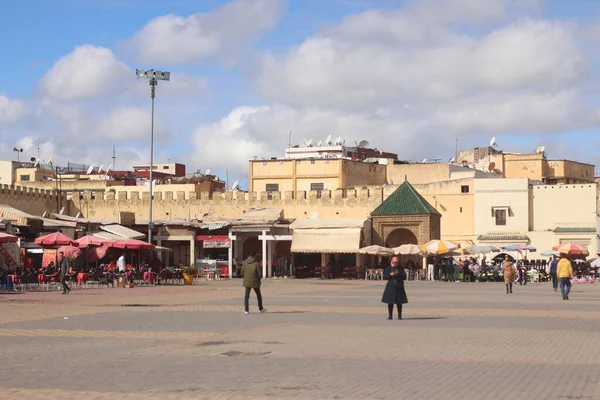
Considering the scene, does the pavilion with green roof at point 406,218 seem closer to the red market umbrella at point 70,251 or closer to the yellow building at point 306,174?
the yellow building at point 306,174

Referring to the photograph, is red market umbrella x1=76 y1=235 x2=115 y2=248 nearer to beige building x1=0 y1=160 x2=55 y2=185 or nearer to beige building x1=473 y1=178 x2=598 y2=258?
beige building x1=473 y1=178 x2=598 y2=258

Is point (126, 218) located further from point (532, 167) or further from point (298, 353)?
point (298, 353)

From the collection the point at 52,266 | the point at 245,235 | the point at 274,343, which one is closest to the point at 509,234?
the point at 245,235

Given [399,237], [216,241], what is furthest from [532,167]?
[216,241]

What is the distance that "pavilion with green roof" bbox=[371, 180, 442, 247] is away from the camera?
5650cm

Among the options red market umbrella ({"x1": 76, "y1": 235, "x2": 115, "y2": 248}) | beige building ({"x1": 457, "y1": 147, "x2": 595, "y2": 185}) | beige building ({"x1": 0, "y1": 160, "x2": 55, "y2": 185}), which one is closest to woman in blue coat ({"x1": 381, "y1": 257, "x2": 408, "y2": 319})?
red market umbrella ({"x1": 76, "y1": 235, "x2": 115, "y2": 248})

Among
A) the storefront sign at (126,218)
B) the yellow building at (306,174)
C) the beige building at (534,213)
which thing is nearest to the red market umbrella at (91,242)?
the storefront sign at (126,218)

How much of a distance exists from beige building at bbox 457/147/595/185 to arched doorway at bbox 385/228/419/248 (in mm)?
21331

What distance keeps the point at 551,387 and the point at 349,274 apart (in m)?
45.1

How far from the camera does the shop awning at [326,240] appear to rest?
55.6 metres

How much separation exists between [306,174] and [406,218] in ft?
47.0

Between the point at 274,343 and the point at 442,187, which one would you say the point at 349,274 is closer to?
the point at 442,187

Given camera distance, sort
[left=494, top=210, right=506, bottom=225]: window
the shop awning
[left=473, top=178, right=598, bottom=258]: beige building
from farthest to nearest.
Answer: [left=494, top=210, right=506, bottom=225]: window
[left=473, top=178, right=598, bottom=258]: beige building
the shop awning

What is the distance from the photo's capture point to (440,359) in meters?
13.2
